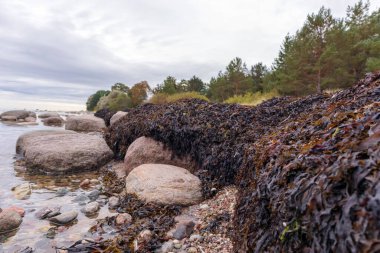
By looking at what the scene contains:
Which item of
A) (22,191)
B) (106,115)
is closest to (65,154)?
(22,191)

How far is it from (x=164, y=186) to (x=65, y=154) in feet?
11.2

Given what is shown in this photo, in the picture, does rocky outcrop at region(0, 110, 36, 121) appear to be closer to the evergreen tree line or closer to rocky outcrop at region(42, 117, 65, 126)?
rocky outcrop at region(42, 117, 65, 126)

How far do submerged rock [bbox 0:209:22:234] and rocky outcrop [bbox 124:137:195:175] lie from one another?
2.49 meters

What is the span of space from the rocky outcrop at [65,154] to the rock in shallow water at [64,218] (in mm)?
2740

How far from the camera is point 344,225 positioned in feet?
3.76

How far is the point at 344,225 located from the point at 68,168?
6179 mm

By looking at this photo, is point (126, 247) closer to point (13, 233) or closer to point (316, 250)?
point (13, 233)

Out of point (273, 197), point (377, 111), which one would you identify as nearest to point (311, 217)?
point (273, 197)

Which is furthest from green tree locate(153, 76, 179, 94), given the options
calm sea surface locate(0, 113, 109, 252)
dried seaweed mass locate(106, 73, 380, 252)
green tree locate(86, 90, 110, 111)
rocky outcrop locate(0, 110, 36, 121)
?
dried seaweed mass locate(106, 73, 380, 252)

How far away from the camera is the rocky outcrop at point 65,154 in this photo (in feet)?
20.3

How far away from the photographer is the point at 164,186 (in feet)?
13.5

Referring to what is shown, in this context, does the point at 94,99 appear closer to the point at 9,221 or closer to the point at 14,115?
the point at 14,115

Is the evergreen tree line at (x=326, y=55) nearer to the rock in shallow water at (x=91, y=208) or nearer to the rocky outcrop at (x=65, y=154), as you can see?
the rocky outcrop at (x=65, y=154)

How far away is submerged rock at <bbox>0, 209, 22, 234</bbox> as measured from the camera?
3.30 meters
